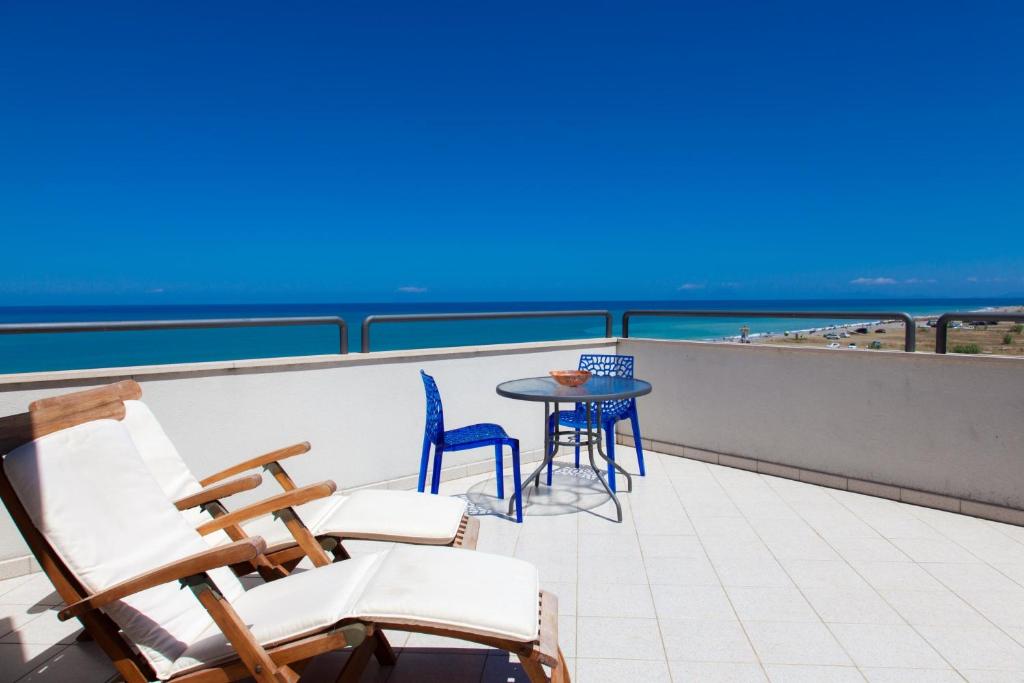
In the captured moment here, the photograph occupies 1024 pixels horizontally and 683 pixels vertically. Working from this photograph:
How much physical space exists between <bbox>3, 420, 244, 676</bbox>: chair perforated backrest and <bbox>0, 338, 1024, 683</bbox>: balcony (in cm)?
64

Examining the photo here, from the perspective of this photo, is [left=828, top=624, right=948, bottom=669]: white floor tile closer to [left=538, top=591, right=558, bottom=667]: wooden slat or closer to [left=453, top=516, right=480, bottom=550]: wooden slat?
[left=538, top=591, right=558, bottom=667]: wooden slat

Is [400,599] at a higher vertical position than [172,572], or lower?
lower

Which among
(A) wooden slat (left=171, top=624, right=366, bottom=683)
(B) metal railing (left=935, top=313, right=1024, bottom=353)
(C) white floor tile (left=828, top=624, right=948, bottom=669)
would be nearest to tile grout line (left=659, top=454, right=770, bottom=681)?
(C) white floor tile (left=828, top=624, right=948, bottom=669)

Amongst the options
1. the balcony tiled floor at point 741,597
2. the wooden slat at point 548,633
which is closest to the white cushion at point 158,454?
the balcony tiled floor at point 741,597

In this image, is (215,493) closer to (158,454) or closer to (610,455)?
(158,454)

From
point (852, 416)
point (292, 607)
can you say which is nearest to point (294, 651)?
point (292, 607)

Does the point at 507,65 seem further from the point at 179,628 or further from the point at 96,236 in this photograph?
the point at 96,236

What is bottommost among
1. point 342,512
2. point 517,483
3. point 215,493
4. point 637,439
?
point 517,483

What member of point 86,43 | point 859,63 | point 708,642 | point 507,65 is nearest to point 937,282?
point 859,63

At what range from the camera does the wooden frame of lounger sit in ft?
4.53

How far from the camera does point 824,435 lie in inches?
161

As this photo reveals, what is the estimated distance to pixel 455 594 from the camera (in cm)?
156

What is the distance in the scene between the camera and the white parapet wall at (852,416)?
3.41m

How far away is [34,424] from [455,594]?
1313mm
